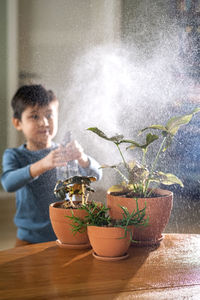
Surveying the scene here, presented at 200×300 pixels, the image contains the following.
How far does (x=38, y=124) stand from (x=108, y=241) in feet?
1.55

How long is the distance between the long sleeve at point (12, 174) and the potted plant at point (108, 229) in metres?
0.36

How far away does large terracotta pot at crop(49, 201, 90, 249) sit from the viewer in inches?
26.1

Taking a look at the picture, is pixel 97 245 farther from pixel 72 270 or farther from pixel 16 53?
pixel 16 53

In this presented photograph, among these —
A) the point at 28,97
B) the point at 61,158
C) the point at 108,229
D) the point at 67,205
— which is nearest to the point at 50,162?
the point at 61,158

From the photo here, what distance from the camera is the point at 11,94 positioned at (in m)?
0.96

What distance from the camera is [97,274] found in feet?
1.82

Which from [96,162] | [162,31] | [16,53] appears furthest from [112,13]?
[96,162]

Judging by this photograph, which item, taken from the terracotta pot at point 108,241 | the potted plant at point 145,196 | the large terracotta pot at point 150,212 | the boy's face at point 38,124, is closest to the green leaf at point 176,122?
the potted plant at point 145,196

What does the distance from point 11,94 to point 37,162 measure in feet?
0.59

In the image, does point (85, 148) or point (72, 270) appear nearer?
point (72, 270)

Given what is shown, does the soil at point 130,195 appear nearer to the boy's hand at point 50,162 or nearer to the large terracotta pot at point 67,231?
the large terracotta pot at point 67,231

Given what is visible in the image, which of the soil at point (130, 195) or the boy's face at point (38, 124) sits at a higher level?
the boy's face at point (38, 124)

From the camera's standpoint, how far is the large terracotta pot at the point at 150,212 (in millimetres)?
665

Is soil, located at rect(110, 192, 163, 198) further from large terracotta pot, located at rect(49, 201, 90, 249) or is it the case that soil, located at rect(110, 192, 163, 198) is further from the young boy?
the young boy
